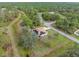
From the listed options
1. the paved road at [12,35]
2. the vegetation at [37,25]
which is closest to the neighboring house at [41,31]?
the vegetation at [37,25]

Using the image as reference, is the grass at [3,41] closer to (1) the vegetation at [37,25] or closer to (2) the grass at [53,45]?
(1) the vegetation at [37,25]

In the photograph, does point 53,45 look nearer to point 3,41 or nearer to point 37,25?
point 37,25

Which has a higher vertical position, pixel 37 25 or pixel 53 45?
pixel 37 25

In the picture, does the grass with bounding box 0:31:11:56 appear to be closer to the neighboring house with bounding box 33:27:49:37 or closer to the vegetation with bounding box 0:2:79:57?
the vegetation with bounding box 0:2:79:57

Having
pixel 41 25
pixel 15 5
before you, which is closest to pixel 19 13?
pixel 15 5

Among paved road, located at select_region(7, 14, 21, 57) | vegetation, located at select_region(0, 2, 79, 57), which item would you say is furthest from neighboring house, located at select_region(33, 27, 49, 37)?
paved road, located at select_region(7, 14, 21, 57)

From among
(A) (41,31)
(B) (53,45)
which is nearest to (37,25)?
(A) (41,31)

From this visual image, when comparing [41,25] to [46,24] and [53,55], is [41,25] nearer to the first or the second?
[46,24]

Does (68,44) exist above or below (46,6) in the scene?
below

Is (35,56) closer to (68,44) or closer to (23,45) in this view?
(23,45)

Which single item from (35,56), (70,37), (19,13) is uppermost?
(19,13)
